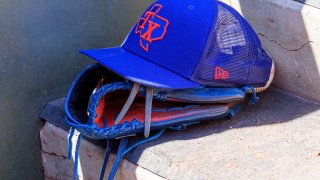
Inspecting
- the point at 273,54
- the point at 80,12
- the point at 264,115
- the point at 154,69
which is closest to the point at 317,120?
the point at 264,115

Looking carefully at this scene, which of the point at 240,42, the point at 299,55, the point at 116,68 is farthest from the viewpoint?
the point at 299,55

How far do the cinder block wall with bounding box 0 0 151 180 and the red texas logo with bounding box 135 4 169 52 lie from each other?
1.02 ft

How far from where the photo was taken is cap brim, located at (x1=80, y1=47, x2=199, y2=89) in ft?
6.01

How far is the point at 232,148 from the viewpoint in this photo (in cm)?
187

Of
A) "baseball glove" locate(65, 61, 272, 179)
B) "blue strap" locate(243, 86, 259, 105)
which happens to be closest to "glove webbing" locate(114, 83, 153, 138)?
"baseball glove" locate(65, 61, 272, 179)

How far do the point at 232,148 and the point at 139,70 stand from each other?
364 mm

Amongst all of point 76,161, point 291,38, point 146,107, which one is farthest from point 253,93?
point 76,161

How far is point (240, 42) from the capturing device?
2.00 metres

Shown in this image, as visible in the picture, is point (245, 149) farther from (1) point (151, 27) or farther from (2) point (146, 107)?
(1) point (151, 27)

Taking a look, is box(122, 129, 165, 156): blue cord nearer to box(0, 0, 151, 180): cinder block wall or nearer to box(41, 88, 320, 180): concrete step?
box(41, 88, 320, 180): concrete step

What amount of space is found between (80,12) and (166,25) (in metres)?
0.42

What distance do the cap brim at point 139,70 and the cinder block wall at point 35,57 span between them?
269 mm

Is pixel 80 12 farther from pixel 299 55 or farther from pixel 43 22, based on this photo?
pixel 299 55

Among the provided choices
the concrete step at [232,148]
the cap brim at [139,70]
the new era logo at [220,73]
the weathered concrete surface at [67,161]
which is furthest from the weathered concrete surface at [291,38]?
the weathered concrete surface at [67,161]
